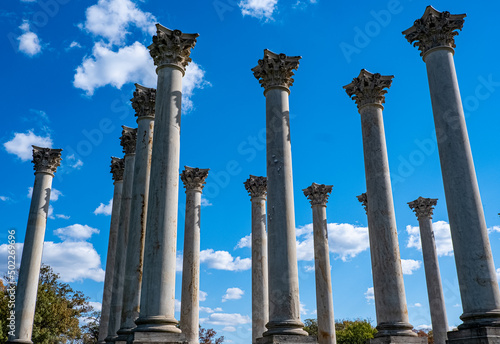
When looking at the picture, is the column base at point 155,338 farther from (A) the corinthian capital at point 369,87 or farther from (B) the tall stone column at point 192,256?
(A) the corinthian capital at point 369,87

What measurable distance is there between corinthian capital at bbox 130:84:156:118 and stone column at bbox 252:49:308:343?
43.1 feet

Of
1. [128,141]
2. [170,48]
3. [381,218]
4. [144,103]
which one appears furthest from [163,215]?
[128,141]

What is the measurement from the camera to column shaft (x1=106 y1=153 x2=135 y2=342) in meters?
52.7

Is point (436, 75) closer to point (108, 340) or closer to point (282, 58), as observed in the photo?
point (282, 58)

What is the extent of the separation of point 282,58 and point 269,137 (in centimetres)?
980

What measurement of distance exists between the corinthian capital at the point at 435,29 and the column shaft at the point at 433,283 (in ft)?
144

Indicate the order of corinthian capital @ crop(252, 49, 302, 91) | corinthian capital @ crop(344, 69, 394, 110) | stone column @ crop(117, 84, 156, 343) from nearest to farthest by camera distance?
stone column @ crop(117, 84, 156, 343), corinthian capital @ crop(252, 49, 302, 91), corinthian capital @ crop(344, 69, 394, 110)

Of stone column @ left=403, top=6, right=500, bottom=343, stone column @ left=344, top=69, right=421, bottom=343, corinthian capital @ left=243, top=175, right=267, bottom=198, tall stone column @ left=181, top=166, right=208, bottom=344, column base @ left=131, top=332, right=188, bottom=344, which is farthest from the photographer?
corinthian capital @ left=243, top=175, right=267, bottom=198

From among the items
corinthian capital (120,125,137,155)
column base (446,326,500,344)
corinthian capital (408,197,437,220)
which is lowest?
column base (446,326,500,344)

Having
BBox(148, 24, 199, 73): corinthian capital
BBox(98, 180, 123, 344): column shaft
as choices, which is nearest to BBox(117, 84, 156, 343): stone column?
BBox(148, 24, 199, 73): corinthian capital

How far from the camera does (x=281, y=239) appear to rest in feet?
139

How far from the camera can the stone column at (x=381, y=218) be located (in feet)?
140

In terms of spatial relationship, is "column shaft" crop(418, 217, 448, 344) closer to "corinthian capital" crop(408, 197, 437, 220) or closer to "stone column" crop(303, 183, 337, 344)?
"corinthian capital" crop(408, 197, 437, 220)

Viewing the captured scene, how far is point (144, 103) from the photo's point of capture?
5228 cm
